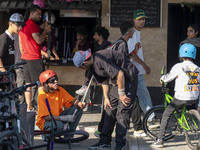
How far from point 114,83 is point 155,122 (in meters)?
1.46

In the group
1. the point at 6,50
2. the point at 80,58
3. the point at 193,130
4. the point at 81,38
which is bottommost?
the point at 193,130

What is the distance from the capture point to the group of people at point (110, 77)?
6109mm

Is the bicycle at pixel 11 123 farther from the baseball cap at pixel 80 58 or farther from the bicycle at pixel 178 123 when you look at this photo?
the bicycle at pixel 178 123

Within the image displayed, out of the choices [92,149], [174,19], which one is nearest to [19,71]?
[92,149]

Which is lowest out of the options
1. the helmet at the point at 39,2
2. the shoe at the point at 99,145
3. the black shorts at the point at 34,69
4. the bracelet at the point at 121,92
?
the shoe at the point at 99,145

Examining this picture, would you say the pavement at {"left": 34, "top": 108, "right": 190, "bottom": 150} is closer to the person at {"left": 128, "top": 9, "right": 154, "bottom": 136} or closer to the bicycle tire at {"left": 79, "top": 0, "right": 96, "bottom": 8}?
the person at {"left": 128, "top": 9, "right": 154, "bottom": 136}

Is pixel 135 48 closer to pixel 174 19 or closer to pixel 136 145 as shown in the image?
pixel 136 145

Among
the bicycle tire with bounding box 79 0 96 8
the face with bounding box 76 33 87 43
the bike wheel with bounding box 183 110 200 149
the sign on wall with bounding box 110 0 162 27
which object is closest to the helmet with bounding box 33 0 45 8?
the bicycle tire with bounding box 79 0 96 8

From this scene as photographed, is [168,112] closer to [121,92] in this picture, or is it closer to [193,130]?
[193,130]

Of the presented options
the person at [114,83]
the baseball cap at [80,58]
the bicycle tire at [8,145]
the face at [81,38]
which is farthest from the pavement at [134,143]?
the face at [81,38]

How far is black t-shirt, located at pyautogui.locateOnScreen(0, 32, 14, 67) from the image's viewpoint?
7.86 metres

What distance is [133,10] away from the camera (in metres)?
9.91

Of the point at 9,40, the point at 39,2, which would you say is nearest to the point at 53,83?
the point at 9,40

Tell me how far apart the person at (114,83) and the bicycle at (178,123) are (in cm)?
80
